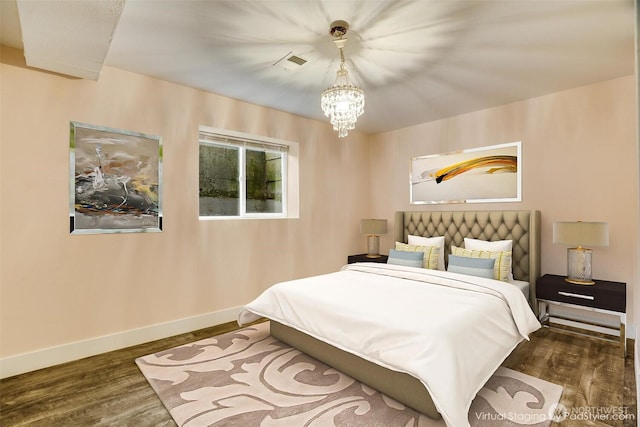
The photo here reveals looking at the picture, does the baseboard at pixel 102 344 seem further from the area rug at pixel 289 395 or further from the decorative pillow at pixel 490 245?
the decorative pillow at pixel 490 245

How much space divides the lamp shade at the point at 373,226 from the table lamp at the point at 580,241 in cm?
213

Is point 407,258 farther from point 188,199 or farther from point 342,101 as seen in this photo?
point 188,199

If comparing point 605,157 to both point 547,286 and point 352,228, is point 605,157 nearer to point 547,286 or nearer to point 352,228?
point 547,286

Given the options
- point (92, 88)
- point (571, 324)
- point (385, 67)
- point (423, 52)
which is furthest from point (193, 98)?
point (571, 324)

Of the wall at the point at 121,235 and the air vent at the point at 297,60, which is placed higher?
the air vent at the point at 297,60

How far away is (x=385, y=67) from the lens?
2.96 m

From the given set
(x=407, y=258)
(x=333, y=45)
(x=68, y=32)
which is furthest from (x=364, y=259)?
(x=68, y=32)

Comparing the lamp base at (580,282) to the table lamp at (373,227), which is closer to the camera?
the lamp base at (580,282)

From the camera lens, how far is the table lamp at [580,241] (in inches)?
118

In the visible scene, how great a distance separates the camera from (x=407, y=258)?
153 inches

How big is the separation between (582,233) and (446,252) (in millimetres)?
1511

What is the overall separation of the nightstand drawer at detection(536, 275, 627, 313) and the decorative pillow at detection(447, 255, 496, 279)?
583mm

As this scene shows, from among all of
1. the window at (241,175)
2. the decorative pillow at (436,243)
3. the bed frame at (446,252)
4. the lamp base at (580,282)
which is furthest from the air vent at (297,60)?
the lamp base at (580,282)

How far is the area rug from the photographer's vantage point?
6.46 feet
